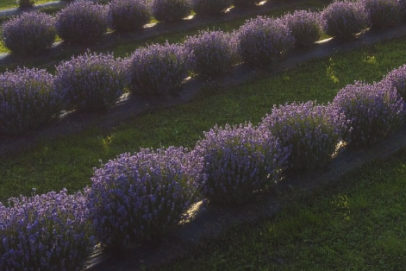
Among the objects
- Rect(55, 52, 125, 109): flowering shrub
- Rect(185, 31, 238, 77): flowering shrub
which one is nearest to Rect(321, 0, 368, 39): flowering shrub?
Rect(185, 31, 238, 77): flowering shrub

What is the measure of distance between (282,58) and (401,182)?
4658 mm

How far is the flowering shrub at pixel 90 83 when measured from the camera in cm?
815

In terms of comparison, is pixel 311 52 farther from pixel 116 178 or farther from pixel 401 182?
pixel 116 178

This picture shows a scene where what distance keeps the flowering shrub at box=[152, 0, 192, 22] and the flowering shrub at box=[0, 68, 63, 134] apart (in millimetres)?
5876

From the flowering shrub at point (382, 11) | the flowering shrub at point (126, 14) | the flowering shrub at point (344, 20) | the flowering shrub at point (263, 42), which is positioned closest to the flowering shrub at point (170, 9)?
the flowering shrub at point (126, 14)

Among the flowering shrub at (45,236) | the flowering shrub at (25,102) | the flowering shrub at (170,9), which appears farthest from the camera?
the flowering shrub at (170,9)

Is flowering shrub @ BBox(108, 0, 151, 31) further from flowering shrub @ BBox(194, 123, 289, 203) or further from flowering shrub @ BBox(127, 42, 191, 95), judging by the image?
flowering shrub @ BBox(194, 123, 289, 203)

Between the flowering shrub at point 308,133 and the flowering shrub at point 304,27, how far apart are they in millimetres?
4555

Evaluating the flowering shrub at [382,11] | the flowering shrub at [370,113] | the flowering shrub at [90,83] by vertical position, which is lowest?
the flowering shrub at [370,113]

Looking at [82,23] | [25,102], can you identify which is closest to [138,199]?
[25,102]

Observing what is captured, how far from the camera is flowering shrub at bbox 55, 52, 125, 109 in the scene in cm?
815

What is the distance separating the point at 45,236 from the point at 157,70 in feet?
15.3

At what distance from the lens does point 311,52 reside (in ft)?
35.4

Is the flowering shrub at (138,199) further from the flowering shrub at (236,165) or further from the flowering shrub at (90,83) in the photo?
the flowering shrub at (90,83)
